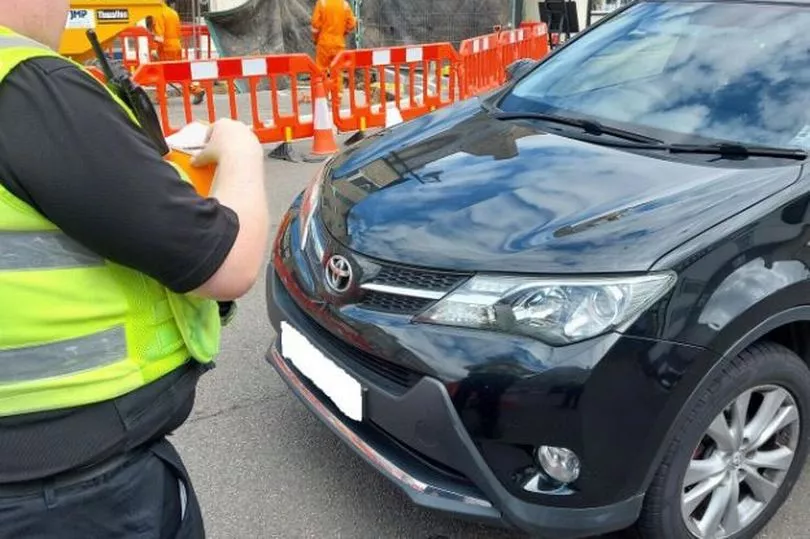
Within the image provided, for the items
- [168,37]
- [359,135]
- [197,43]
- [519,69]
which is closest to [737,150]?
[519,69]

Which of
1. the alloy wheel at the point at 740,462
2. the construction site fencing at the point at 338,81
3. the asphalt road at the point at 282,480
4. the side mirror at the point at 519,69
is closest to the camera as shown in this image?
the alloy wheel at the point at 740,462

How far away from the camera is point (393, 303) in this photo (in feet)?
7.27

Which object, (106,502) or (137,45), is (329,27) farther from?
(106,502)

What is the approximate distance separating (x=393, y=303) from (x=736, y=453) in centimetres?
111

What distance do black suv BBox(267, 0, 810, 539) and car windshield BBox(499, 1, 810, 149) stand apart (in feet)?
0.05

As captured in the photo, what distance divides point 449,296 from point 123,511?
1.11 metres

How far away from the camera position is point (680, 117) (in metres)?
2.74

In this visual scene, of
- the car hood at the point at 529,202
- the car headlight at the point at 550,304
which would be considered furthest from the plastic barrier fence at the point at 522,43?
the car headlight at the point at 550,304

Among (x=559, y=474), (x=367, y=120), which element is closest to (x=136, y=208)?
(x=559, y=474)

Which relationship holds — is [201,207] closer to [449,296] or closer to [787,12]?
[449,296]

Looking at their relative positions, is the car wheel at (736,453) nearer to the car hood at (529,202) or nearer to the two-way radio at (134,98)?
the car hood at (529,202)

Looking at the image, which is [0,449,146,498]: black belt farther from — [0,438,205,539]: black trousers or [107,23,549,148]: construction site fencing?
[107,23,549,148]: construction site fencing

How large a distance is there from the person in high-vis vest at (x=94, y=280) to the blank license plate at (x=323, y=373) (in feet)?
3.25

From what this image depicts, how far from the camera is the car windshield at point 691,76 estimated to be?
2609mm
